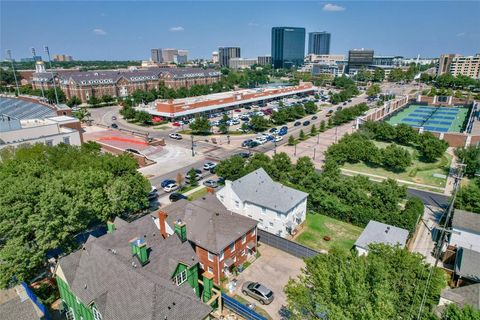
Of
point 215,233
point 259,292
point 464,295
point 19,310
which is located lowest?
point 259,292

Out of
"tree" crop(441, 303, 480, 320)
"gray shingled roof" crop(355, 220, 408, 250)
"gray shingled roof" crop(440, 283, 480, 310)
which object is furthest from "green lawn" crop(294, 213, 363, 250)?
"tree" crop(441, 303, 480, 320)

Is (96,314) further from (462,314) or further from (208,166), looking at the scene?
(208,166)

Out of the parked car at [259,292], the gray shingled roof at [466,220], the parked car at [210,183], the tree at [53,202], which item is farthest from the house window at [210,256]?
the gray shingled roof at [466,220]

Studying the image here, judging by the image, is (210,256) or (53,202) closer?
(53,202)

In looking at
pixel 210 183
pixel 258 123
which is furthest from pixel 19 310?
pixel 258 123

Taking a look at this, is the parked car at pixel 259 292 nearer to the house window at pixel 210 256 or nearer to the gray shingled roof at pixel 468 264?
the house window at pixel 210 256

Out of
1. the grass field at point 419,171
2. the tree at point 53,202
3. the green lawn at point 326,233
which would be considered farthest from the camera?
the grass field at point 419,171

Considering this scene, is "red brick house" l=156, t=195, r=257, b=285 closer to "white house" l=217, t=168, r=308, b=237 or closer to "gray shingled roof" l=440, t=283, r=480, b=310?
"white house" l=217, t=168, r=308, b=237

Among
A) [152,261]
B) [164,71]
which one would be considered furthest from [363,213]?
[164,71]

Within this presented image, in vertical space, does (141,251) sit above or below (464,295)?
above
